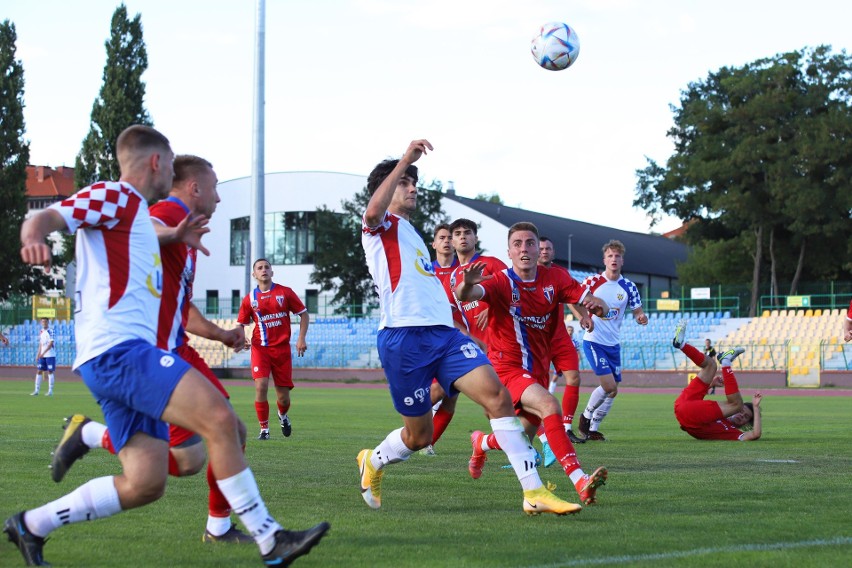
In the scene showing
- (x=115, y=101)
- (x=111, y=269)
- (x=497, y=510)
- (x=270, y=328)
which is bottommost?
(x=497, y=510)

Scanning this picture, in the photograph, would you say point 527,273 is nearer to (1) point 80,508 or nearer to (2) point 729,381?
(1) point 80,508

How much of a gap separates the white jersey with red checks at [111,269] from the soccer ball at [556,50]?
8.63 meters

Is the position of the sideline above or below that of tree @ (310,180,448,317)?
below

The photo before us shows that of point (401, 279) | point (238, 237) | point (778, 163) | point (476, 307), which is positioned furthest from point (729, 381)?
point (238, 237)

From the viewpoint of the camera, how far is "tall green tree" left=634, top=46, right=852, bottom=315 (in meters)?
53.9

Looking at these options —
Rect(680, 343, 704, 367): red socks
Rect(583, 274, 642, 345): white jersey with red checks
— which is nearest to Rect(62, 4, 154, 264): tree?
Rect(583, 274, 642, 345): white jersey with red checks

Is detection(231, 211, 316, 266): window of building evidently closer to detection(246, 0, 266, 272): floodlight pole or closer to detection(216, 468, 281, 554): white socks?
detection(246, 0, 266, 272): floodlight pole

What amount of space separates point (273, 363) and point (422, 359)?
784 cm

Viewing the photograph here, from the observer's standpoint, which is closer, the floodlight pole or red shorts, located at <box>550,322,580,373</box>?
red shorts, located at <box>550,322,580,373</box>

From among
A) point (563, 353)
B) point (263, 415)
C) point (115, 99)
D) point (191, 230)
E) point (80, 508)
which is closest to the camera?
point (80, 508)

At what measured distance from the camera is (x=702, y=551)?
545 cm

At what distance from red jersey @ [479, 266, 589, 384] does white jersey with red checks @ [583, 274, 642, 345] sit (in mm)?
5556

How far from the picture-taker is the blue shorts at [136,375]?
475cm

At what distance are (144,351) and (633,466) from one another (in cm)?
623
